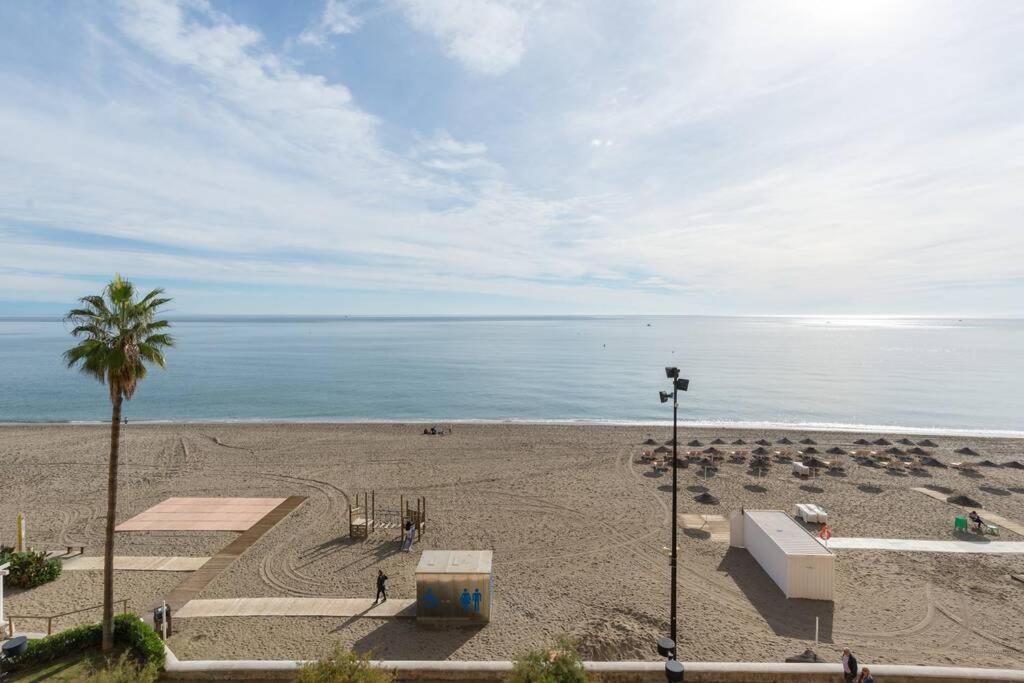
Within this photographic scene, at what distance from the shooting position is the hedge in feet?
38.9

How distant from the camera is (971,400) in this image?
72.7 m

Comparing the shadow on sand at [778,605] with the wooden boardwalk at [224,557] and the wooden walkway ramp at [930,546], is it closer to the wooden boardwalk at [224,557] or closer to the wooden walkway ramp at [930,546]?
the wooden walkway ramp at [930,546]

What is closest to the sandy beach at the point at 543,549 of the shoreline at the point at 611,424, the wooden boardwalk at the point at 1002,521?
the wooden boardwalk at the point at 1002,521

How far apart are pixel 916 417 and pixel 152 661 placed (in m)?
78.5

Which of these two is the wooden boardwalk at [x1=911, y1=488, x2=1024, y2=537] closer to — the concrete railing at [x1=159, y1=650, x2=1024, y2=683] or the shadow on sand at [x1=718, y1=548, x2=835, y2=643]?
the shadow on sand at [x1=718, y1=548, x2=835, y2=643]

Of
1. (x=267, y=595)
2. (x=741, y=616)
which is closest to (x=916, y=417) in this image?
(x=741, y=616)

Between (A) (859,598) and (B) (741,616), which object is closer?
(B) (741,616)

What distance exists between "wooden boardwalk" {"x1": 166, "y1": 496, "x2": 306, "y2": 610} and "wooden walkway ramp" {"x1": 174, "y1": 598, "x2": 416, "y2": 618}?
80 cm

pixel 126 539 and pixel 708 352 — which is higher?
pixel 708 352

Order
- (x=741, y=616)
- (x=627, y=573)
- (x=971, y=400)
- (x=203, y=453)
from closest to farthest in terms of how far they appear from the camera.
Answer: (x=741, y=616) → (x=627, y=573) → (x=203, y=453) → (x=971, y=400)

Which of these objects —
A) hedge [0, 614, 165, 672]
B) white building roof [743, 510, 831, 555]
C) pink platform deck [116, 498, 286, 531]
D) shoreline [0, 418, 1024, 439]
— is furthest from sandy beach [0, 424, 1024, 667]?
shoreline [0, 418, 1024, 439]

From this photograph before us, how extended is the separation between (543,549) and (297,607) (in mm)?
9618

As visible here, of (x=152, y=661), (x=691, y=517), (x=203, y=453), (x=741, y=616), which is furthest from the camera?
(x=203, y=453)

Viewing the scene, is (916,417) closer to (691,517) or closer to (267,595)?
(691,517)
